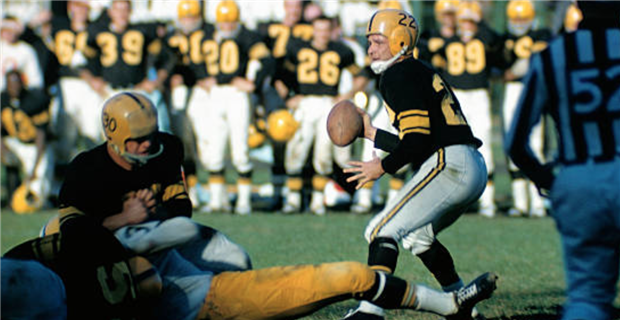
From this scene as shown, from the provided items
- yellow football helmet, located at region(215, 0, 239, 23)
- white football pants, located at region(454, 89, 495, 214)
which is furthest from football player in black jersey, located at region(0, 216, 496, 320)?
yellow football helmet, located at region(215, 0, 239, 23)

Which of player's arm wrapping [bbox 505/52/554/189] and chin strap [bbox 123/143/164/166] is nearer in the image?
player's arm wrapping [bbox 505/52/554/189]

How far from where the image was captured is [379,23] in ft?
18.4

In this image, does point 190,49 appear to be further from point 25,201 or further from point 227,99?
point 25,201

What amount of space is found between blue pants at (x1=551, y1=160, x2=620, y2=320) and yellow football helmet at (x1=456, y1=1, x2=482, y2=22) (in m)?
7.39

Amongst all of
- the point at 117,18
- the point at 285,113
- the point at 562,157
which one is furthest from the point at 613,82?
the point at 117,18

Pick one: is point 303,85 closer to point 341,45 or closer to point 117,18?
point 341,45

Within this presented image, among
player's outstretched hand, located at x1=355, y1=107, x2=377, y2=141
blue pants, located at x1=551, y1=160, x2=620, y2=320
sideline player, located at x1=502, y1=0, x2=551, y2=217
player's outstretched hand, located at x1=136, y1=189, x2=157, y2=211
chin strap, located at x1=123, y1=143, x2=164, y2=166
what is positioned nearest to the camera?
blue pants, located at x1=551, y1=160, x2=620, y2=320

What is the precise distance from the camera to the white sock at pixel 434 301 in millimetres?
4648

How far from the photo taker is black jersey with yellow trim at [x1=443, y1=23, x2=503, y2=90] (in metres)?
11.0

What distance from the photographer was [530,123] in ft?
13.7

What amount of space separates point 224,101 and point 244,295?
6876 millimetres

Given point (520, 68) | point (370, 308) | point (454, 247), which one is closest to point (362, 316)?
point (370, 308)

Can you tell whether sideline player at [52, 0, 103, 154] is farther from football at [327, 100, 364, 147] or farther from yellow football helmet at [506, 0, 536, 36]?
football at [327, 100, 364, 147]

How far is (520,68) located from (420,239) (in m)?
6.16
